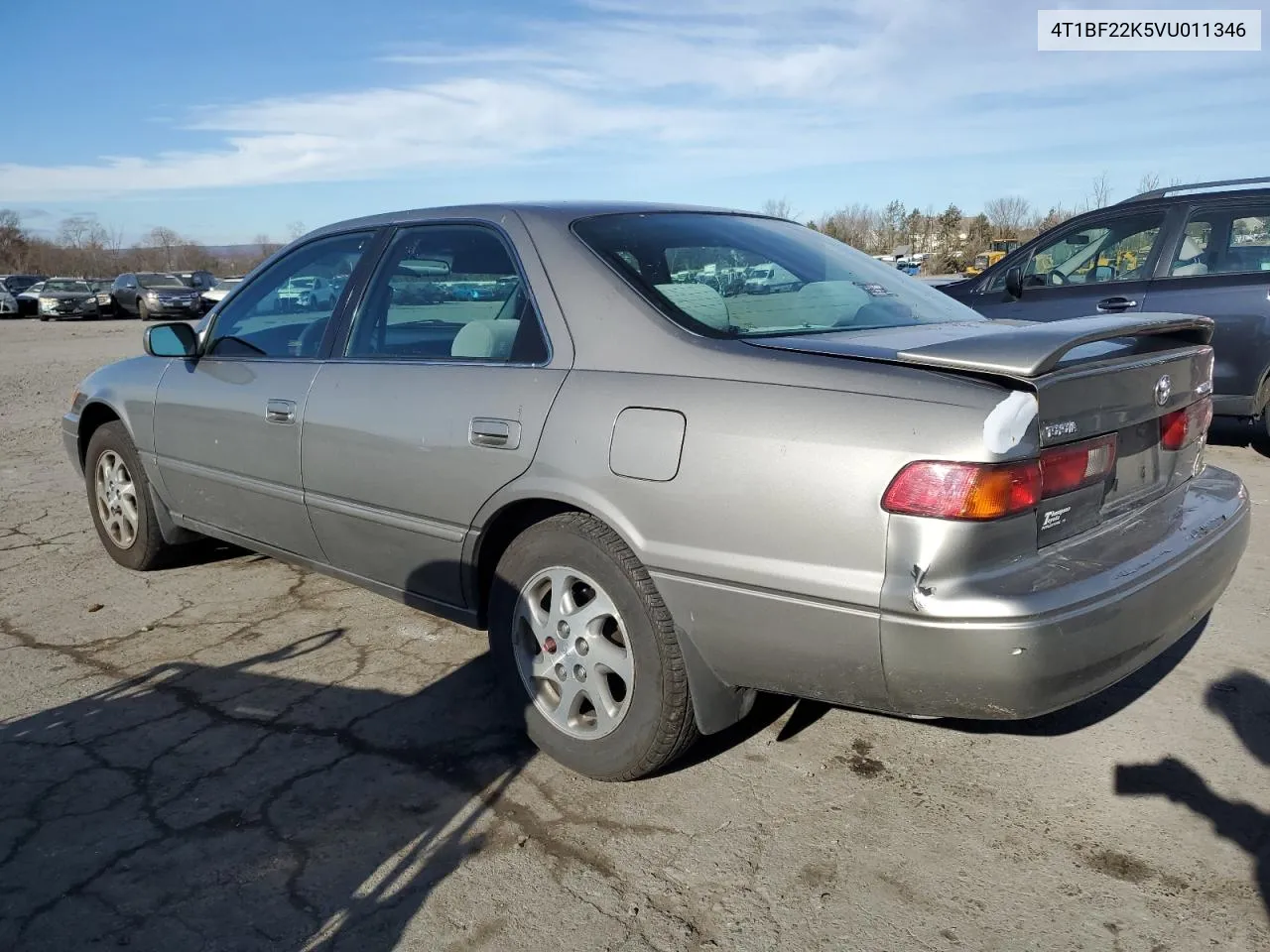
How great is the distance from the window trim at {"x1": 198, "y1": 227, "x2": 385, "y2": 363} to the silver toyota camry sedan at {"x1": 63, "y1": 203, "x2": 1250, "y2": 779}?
0.07 feet

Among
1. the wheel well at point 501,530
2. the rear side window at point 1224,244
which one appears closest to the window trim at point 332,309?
the wheel well at point 501,530

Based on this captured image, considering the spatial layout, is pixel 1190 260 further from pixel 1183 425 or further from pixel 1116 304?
pixel 1183 425

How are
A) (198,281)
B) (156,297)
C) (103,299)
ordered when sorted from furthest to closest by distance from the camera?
(103,299) → (198,281) → (156,297)

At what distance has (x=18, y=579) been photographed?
4785 millimetres

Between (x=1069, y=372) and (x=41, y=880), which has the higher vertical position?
(x=1069, y=372)

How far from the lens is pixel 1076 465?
236 cm

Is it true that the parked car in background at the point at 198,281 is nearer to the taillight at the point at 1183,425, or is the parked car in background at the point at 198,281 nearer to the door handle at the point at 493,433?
the door handle at the point at 493,433

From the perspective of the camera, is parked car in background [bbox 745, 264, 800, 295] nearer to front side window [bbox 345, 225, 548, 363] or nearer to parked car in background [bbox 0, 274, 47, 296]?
front side window [bbox 345, 225, 548, 363]

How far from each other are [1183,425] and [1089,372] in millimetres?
729

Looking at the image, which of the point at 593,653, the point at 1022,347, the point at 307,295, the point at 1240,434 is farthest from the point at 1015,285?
the point at 593,653

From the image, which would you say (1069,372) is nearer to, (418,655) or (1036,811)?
(1036,811)

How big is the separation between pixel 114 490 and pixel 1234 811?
4.70 meters

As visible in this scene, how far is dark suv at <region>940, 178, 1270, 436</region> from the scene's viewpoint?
6465 millimetres

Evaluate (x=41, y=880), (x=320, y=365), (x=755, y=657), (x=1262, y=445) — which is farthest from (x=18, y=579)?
(x=1262, y=445)
